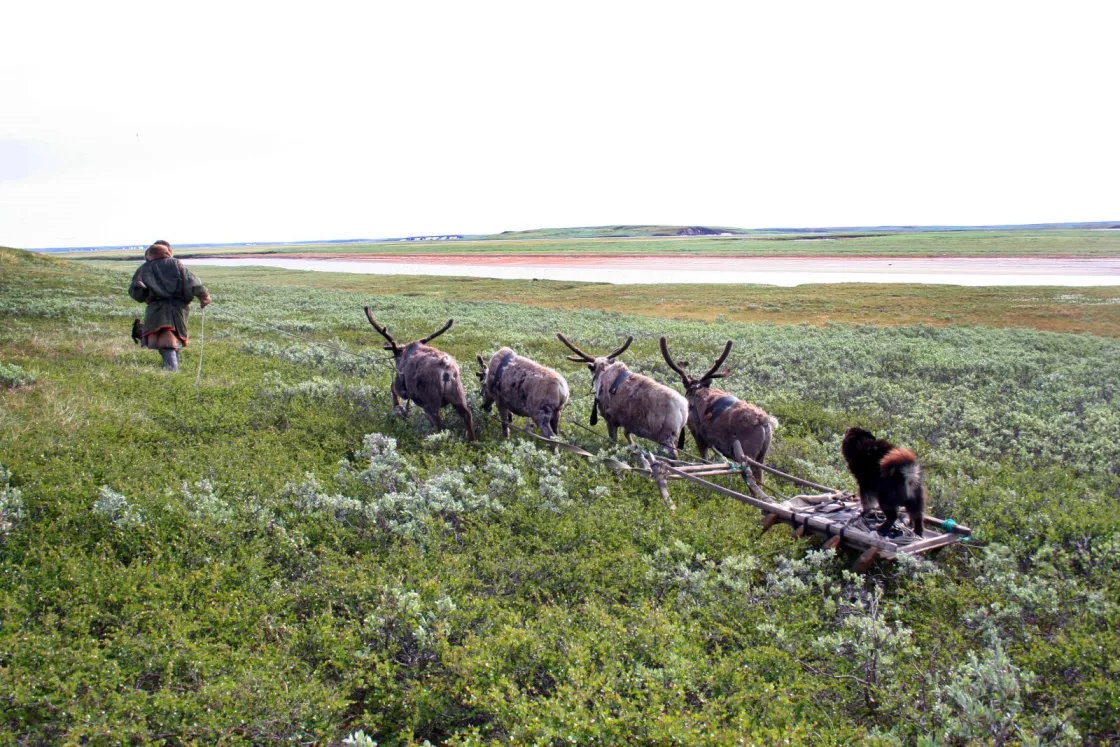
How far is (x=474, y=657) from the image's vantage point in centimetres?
496

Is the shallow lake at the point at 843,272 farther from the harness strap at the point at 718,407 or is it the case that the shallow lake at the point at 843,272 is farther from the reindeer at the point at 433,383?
the reindeer at the point at 433,383

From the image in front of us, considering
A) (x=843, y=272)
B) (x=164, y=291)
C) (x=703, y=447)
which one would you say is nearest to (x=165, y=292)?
(x=164, y=291)

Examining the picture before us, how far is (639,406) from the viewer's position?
10203 mm

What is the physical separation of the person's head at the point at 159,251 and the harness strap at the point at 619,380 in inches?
366

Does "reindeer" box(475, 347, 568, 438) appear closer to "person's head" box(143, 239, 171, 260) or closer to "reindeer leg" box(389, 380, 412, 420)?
"reindeer leg" box(389, 380, 412, 420)

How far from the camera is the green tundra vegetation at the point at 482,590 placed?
4.45m

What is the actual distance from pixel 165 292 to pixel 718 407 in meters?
10.9

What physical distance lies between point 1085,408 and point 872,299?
34194 mm

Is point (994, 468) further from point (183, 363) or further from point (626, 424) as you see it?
point (183, 363)

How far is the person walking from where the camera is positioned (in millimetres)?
12422

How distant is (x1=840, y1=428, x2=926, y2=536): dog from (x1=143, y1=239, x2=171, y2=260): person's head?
12.7 m

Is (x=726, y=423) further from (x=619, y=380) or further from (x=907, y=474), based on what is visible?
(x=907, y=474)

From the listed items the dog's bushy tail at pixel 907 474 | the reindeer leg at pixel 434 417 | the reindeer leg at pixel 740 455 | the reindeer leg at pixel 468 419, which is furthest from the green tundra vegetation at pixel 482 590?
the dog's bushy tail at pixel 907 474

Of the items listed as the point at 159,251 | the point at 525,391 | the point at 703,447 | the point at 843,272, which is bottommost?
the point at 703,447
